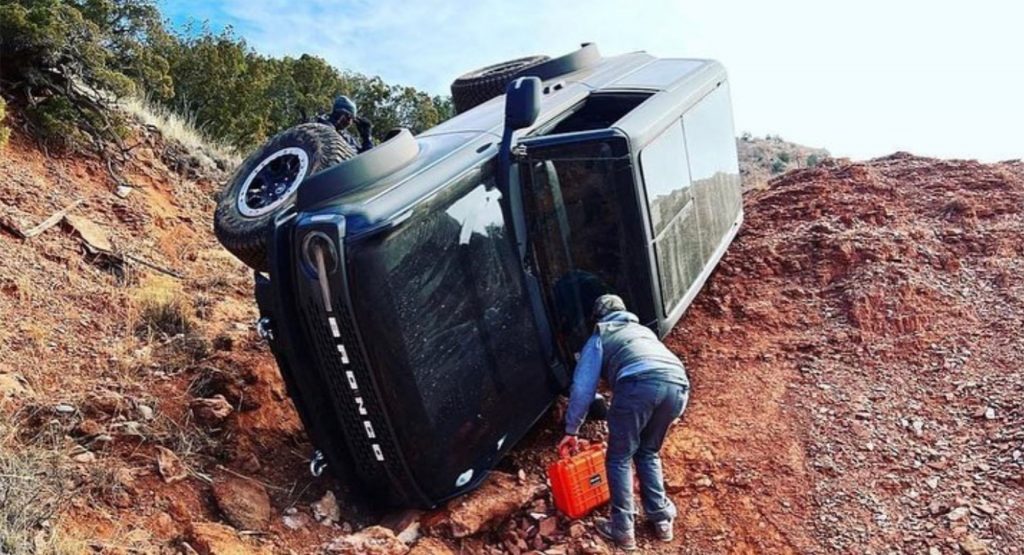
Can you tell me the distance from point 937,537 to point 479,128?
321 cm

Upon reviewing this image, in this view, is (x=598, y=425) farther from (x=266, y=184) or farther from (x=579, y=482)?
(x=266, y=184)

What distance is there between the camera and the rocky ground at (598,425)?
13.5 feet

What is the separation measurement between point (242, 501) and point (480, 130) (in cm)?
235

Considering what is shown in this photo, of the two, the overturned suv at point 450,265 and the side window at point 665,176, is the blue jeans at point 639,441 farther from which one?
the side window at point 665,176

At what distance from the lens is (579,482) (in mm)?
4402

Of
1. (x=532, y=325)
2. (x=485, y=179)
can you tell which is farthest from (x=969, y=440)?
(x=485, y=179)

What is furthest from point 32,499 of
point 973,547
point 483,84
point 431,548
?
point 483,84

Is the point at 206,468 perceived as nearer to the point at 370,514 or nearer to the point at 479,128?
the point at 370,514

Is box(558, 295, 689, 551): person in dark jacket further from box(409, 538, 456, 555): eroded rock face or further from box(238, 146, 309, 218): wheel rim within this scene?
box(238, 146, 309, 218): wheel rim

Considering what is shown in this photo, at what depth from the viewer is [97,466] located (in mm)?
4043

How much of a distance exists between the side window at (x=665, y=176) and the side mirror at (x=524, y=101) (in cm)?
66

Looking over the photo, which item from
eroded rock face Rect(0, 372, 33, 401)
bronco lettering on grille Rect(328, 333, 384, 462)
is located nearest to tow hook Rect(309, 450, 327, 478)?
bronco lettering on grille Rect(328, 333, 384, 462)

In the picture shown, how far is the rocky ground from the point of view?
4125 mm

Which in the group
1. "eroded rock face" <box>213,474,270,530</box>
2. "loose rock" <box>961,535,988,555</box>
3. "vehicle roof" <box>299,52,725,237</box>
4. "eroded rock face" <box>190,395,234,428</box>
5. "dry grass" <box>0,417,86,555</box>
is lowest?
"loose rock" <box>961,535,988,555</box>
